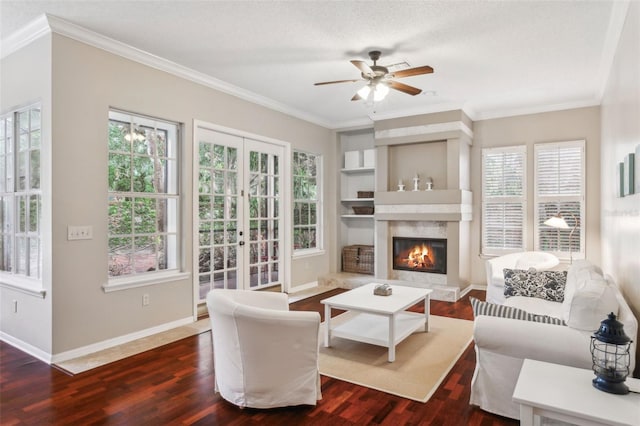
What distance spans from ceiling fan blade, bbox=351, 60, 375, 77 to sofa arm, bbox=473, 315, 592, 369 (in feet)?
7.33

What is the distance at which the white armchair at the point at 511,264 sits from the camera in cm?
467

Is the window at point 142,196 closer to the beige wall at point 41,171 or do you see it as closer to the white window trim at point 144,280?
the white window trim at point 144,280

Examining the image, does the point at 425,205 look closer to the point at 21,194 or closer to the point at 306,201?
the point at 306,201

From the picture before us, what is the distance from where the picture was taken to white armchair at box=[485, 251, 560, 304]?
4.67 m

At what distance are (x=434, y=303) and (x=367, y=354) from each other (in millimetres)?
2278

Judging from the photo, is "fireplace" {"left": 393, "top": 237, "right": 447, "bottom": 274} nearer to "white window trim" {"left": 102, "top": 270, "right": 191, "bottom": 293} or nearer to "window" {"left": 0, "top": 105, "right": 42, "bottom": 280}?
"white window trim" {"left": 102, "top": 270, "right": 191, "bottom": 293}

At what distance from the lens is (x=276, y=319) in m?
2.41

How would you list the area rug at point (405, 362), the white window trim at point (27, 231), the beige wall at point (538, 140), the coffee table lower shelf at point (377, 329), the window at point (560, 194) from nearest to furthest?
the area rug at point (405, 362)
the white window trim at point (27, 231)
the coffee table lower shelf at point (377, 329)
the beige wall at point (538, 140)
the window at point (560, 194)

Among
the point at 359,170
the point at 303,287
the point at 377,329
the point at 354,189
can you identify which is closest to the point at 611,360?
the point at 377,329

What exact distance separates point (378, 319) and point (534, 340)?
6.46ft

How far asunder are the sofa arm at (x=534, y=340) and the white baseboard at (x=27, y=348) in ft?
11.5

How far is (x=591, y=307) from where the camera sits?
227cm

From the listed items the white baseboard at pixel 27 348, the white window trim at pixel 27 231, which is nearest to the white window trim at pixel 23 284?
the white window trim at pixel 27 231

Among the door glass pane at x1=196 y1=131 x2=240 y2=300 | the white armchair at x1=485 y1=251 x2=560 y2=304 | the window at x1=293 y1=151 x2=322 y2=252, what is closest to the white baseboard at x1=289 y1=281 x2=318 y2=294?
the window at x1=293 y1=151 x2=322 y2=252
